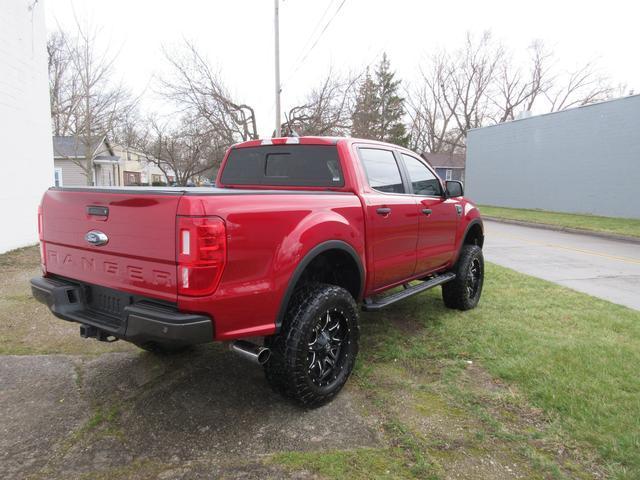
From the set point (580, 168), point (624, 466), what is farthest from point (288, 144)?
point (580, 168)

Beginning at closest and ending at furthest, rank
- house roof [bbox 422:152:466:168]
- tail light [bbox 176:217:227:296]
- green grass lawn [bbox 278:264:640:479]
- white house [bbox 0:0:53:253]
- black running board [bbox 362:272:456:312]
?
tail light [bbox 176:217:227:296], green grass lawn [bbox 278:264:640:479], black running board [bbox 362:272:456:312], white house [bbox 0:0:53:253], house roof [bbox 422:152:466:168]

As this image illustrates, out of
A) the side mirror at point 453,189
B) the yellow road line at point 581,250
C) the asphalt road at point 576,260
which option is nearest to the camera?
the side mirror at point 453,189

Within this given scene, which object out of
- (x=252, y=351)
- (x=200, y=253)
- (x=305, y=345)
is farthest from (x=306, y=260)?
(x=200, y=253)

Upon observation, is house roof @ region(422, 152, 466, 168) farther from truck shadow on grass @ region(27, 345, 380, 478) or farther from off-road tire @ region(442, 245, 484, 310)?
truck shadow on grass @ region(27, 345, 380, 478)

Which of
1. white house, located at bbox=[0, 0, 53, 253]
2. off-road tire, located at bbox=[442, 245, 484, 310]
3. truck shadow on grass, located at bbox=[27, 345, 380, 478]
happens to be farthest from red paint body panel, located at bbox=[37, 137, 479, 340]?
white house, located at bbox=[0, 0, 53, 253]

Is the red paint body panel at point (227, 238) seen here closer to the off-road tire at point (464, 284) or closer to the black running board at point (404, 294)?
the black running board at point (404, 294)

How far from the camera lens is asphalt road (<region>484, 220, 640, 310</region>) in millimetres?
6992

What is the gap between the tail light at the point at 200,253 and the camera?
2434 millimetres

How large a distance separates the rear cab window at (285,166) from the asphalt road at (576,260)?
4.58m

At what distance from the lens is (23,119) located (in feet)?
30.6

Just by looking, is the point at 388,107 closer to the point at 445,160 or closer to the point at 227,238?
the point at 445,160

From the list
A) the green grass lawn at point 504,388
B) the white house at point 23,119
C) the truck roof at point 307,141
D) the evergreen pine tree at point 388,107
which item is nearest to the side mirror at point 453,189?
the truck roof at point 307,141

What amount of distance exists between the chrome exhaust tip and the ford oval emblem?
0.99 m

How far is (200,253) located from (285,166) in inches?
78.2
